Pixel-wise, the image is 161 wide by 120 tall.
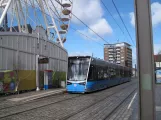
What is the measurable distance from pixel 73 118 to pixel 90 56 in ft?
42.3

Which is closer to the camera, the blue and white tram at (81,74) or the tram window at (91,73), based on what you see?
the blue and white tram at (81,74)

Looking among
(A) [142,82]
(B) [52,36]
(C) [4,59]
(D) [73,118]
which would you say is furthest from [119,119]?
(B) [52,36]

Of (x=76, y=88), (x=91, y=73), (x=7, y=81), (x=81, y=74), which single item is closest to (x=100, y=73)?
(x=91, y=73)

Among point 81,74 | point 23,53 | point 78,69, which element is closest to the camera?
point 81,74

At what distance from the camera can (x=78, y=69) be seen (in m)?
22.8

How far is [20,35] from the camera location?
26141 mm

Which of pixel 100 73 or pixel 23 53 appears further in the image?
pixel 23 53

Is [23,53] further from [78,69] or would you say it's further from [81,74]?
[81,74]

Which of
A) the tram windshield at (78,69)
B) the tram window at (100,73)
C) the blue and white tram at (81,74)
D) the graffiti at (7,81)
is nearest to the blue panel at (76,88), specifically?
the blue and white tram at (81,74)

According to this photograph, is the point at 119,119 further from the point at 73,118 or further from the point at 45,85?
the point at 45,85

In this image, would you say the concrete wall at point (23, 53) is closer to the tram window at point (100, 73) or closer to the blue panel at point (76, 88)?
the blue panel at point (76, 88)

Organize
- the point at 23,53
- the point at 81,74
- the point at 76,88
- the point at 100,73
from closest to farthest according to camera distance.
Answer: the point at 81,74, the point at 76,88, the point at 100,73, the point at 23,53

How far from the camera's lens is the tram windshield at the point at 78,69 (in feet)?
74.2

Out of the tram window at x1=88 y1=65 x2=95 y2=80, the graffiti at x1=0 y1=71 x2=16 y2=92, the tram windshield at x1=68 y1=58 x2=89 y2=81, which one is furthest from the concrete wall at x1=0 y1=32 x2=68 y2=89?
the tram window at x1=88 y1=65 x2=95 y2=80
